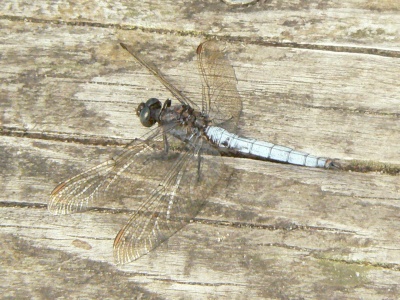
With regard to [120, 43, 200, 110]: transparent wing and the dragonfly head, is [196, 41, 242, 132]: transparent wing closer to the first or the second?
[120, 43, 200, 110]: transparent wing

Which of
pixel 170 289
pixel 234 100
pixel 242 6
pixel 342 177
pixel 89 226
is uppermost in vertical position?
pixel 242 6

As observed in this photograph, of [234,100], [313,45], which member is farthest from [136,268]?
[313,45]

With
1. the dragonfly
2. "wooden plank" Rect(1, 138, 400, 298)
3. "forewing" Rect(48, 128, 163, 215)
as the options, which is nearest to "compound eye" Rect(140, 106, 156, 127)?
the dragonfly

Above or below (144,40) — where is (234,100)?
below

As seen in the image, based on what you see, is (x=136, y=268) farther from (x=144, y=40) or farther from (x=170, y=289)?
(x=144, y=40)

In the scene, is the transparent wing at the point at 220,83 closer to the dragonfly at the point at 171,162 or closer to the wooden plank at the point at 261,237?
the dragonfly at the point at 171,162

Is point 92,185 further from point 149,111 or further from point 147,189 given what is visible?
point 149,111
